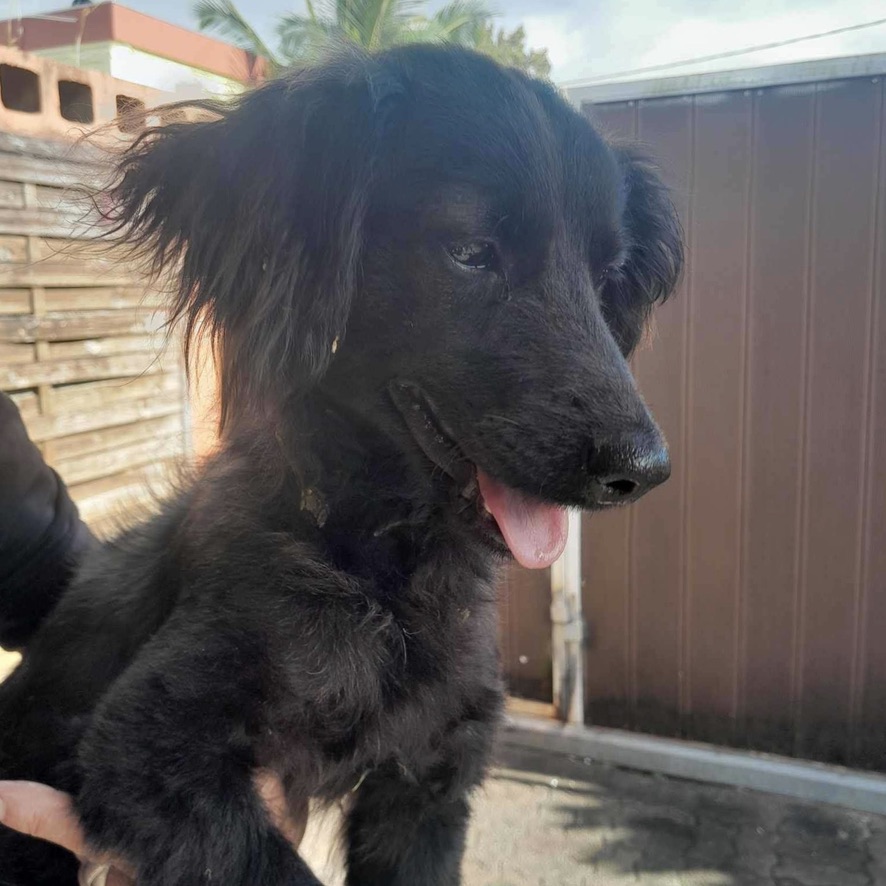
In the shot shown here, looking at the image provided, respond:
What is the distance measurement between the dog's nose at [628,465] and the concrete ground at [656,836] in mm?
2275

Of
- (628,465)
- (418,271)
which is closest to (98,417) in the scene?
(418,271)

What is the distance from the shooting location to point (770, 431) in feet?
12.1

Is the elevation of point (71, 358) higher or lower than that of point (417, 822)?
higher

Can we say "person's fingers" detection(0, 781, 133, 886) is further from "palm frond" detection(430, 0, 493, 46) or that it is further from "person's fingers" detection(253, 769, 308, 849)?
"palm frond" detection(430, 0, 493, 46)

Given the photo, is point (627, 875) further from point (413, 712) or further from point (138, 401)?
point (138, 401)

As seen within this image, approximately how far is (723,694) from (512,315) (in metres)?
3.12

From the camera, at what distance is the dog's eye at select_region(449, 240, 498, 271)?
1.39m

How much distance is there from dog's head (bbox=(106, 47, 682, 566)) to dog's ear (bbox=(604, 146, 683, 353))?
20.2 inches

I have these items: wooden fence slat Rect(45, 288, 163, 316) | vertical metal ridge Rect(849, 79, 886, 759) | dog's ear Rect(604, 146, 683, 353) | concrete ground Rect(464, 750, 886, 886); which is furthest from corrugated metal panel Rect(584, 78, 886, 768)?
wooden fence slat Rect(45, 288, 163, 316)

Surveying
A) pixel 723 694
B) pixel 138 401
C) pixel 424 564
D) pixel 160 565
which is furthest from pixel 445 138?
pixel 138 401

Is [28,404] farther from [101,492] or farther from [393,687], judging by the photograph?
[393,687]

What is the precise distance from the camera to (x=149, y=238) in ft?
5.03

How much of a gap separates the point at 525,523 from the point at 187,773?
666mm

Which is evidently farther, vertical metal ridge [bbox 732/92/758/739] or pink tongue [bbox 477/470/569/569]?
vertical metal ridge [bbox 732/92/758/739]
